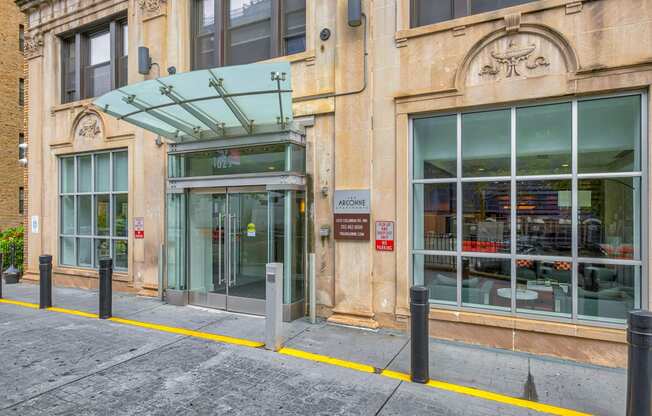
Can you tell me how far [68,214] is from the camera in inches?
437

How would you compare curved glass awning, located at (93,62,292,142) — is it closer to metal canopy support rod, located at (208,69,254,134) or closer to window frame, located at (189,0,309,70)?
metal canopy support rod, located at (208,69,254,134)

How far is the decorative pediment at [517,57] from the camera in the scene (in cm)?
547

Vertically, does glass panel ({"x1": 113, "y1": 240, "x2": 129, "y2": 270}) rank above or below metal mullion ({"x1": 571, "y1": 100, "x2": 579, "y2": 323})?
below

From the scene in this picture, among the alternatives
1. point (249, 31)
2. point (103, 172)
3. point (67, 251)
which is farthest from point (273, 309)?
point (67, 251)

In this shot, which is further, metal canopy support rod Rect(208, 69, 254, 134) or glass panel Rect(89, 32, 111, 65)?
glass panel Rect(89, 32, 111, 65)

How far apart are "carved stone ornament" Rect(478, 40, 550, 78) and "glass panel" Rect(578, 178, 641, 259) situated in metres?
1.91

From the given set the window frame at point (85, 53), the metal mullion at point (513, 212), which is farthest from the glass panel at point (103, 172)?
the metal mullion at point (513, 212)

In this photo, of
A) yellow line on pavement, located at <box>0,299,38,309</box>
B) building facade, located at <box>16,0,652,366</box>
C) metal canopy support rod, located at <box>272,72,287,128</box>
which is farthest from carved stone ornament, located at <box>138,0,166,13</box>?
yellow line on pavement, located at <box>0,299,38,309</box>

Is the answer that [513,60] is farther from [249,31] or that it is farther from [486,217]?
[249,31]

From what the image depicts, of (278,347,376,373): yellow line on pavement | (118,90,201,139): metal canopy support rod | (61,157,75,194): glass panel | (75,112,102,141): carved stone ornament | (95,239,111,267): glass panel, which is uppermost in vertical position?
(75,112,102,141): carved stone ornament

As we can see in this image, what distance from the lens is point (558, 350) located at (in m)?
5.42

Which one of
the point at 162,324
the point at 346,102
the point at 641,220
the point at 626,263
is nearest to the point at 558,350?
the point at 626,263

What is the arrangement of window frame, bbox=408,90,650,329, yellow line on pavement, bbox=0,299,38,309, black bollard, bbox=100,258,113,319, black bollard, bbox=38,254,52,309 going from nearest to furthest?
window frame, bbox=408,90,650,329
black bollard, bbox=100,258,113,319
black bollard, bbox=38,254,52,309
yellow line on pavement, bbox=0,299,38,309

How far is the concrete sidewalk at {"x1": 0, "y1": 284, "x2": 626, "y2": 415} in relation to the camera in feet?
13.7
